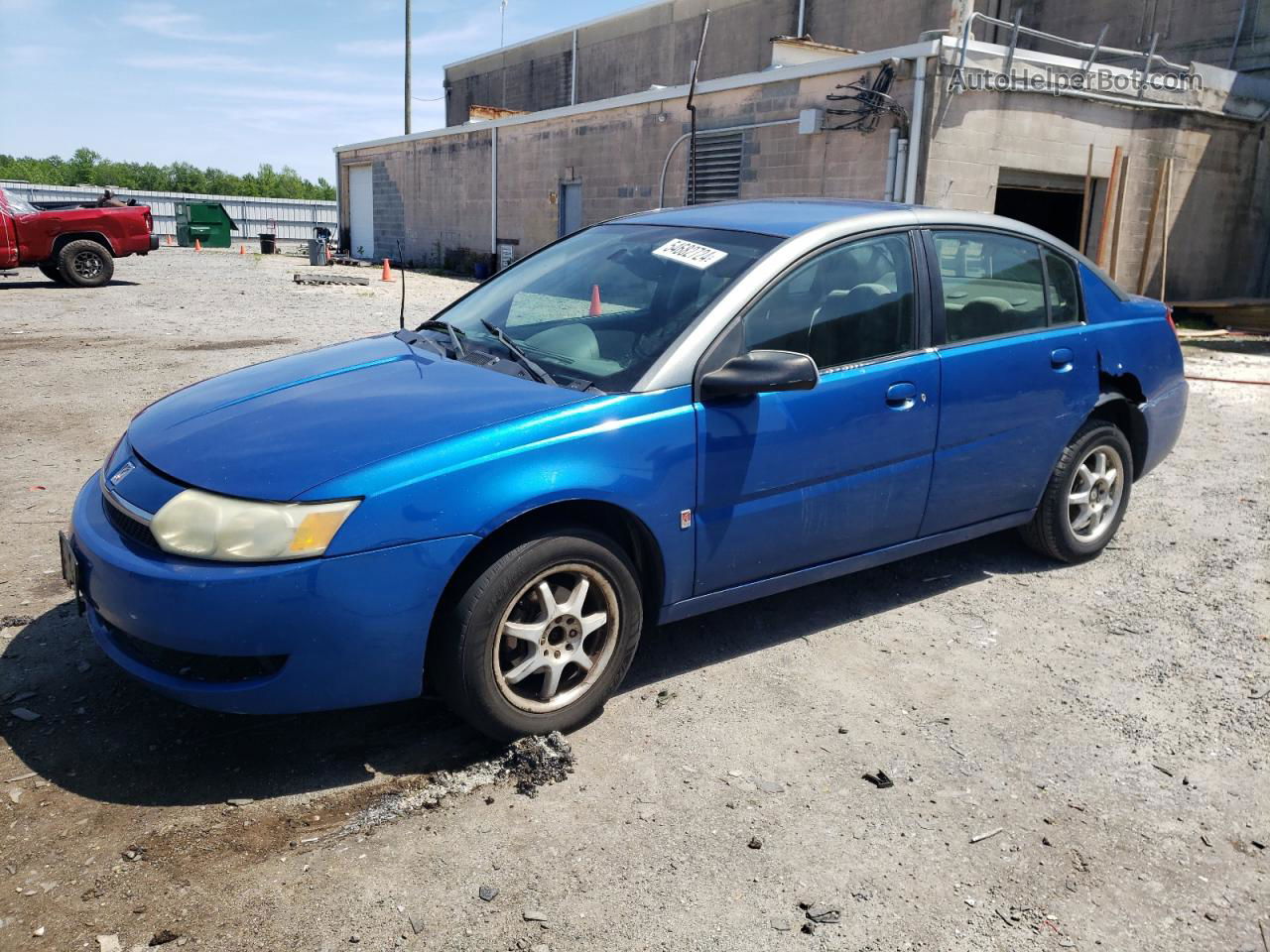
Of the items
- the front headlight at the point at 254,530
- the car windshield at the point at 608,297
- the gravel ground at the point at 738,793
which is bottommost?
the gravel ground at the point at 738,793

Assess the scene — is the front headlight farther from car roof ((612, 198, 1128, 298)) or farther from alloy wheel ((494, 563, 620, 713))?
car roof ((612, 198, 1128, 298))

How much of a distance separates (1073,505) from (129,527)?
3.99 meters

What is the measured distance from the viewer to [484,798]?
9.29 ft

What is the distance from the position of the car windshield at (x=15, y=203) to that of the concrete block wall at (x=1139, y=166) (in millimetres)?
14811

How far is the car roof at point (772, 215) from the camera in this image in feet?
12.4

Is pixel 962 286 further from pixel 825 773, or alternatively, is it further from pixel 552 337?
pixel 825 773

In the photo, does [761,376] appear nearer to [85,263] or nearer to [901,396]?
[901,396]

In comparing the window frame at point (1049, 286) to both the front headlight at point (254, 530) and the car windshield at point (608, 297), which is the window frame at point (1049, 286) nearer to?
the car windshield at point (608, 297)

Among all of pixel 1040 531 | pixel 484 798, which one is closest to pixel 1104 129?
pixel 1040 531

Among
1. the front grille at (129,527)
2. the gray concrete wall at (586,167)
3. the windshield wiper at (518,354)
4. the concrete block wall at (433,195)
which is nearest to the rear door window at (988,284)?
the windshield wiper at (518,354)

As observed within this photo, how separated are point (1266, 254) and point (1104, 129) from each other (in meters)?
5.36

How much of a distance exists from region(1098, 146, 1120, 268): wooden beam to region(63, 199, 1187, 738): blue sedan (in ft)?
38.5

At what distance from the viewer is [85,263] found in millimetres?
17875

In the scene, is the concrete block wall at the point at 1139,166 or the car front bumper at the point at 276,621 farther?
the concrete block wall at the point at 1139,166
